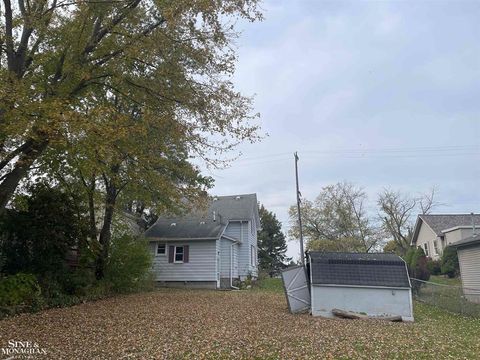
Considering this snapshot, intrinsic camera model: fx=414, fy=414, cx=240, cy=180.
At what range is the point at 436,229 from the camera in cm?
3825

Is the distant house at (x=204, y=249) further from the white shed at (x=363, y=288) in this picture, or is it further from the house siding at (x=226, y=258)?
the white shed at (x=363, y=288)

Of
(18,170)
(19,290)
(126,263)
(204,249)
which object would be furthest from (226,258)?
(18,170)

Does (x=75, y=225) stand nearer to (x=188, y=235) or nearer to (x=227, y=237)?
(x=188, y=235)

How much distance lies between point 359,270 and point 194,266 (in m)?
13.4

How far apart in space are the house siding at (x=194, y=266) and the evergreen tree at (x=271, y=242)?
2496cm

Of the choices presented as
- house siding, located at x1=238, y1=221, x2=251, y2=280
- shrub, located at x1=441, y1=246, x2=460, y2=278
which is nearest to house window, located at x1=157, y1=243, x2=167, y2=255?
house siding, located at x1=238, y1=221, x2=251, y2=280

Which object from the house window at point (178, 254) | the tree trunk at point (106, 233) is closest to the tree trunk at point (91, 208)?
the tree trunk at point (106, 233)

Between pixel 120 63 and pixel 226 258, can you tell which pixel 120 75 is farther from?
pixel 226 258

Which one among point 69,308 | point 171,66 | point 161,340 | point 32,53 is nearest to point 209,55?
point 171,66

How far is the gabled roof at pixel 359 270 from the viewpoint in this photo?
1495 centimetres

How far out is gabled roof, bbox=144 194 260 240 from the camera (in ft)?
88.9

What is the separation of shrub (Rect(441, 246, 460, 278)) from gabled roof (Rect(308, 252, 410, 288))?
16964 millimetres

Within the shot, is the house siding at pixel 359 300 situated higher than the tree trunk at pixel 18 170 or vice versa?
the tree trunk at pixel 18 170

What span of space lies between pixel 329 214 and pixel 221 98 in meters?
37.9
